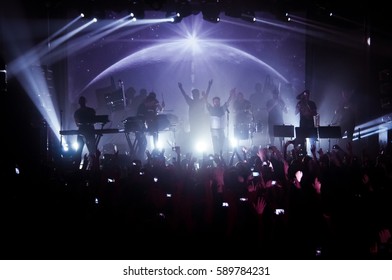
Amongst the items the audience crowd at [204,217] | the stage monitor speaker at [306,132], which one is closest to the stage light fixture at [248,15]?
the stage monitor speaker at [306,132]

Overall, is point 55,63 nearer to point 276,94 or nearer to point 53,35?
point 53,35

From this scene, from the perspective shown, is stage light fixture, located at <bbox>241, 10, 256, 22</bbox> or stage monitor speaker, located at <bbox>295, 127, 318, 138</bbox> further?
stage light fixture, located at <bbox>241, 10, 256, 22</bbox>

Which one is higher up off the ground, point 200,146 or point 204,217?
point 200,146

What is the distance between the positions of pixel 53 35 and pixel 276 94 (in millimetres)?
7232

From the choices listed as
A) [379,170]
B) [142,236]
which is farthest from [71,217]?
[379,170]

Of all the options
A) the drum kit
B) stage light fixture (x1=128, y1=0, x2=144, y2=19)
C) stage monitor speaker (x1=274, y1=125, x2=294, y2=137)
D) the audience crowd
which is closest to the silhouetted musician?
the drum kit

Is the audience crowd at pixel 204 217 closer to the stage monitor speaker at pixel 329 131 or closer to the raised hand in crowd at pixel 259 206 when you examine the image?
the raised hand in crowd at pixel 259 206

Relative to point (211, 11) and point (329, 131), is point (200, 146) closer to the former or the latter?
point (211, 11)

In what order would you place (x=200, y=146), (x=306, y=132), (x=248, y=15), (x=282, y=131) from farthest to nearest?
(x=200, y=146), (x=248, y=15), (x=282, y=131), (x=306, y=132)

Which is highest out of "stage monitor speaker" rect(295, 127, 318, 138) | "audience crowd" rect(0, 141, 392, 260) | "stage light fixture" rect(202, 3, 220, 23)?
"stage light fixture" rect(202, 3, 220, 23)

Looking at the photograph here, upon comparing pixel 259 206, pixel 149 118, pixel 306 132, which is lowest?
pixel 259 206

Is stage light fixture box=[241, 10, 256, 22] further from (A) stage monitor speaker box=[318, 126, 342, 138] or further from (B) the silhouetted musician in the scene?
(A) stage monitor speaker box=[318, 126, 342, 138]

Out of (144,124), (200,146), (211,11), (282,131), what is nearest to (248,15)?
(211,11)
